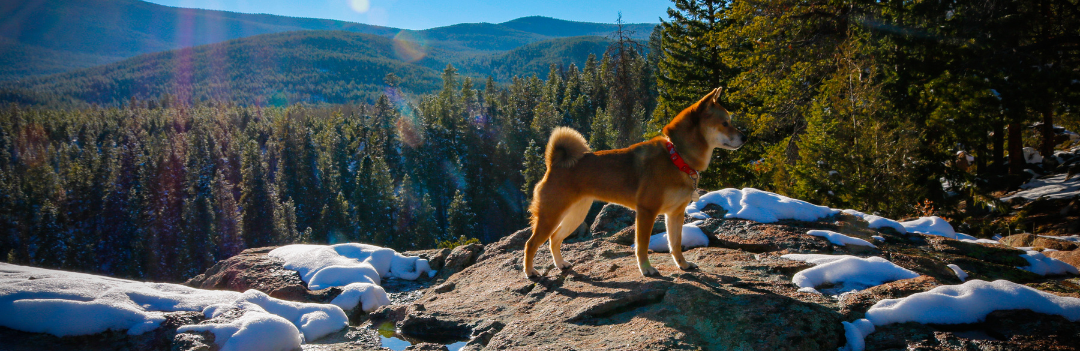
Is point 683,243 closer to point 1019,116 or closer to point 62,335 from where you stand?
point 62,335

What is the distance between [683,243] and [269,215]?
68.6 m

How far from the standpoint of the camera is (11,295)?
354 centimetres

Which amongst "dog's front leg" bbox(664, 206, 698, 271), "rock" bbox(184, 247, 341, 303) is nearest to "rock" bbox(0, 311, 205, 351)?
"rock" bbox(184, 247, 341, 303)

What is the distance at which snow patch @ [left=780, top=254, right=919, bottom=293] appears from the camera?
170 inches

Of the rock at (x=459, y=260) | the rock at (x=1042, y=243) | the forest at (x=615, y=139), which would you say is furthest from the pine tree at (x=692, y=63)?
the rock at (x=459, y=260)

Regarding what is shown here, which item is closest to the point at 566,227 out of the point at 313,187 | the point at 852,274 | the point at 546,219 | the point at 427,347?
the point at 546,219

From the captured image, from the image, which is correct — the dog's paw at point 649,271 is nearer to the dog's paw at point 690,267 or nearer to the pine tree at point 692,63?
the dog's paw at point 690,267

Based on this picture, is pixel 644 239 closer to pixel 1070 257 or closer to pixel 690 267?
pixel 690 267

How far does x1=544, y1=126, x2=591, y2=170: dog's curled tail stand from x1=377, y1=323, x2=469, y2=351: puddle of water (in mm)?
2216

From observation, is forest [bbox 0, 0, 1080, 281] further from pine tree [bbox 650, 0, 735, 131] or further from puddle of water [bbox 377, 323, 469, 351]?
puddle of water [bbox 377, 323, 469, 351]

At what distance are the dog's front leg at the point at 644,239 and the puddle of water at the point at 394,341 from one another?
1.92 m

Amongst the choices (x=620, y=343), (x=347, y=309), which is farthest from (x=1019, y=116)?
(x=347, y=309)

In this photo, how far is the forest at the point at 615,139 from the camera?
41.3 ft

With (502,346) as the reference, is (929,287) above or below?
above
